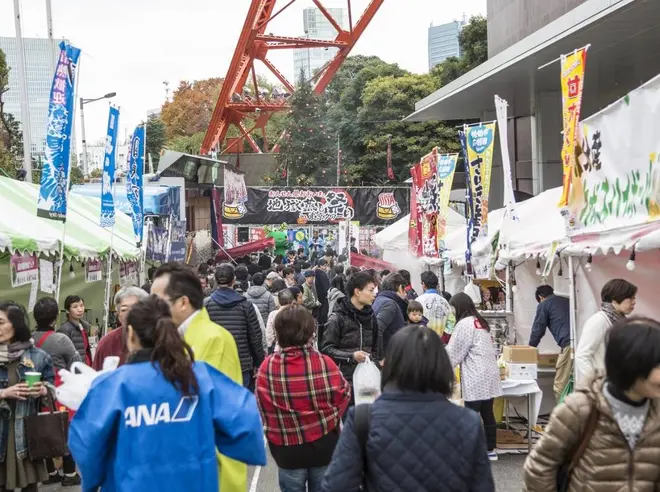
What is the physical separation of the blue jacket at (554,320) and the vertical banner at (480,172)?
2492mm

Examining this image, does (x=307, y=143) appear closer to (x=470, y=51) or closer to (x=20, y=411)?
(x=470, y=51)

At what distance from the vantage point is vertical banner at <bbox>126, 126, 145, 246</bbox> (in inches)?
509

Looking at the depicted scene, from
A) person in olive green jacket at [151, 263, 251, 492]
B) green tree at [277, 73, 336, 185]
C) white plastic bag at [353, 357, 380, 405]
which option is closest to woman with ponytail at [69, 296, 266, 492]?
person in olive green jacket at [151, 263, 251, 492]

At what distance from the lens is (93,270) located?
11.4 meters

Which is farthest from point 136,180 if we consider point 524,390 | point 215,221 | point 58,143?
point 215,221

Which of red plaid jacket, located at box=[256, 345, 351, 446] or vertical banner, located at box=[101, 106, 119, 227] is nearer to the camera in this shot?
red plaid jacket, located at box=[256, 345, 351, 446]

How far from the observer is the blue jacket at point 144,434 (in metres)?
2.92

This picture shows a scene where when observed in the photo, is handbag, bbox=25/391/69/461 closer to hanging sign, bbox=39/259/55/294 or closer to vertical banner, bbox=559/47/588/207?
hanging sign, bbox=39/259/55/294

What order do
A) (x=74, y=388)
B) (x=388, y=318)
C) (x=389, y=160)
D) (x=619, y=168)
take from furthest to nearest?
1. (x=389, y=160)
2. (x=388, y=318)
3. (x=619, y=168)
4. (x=74, y=388)

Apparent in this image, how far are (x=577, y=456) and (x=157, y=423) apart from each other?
154 cm

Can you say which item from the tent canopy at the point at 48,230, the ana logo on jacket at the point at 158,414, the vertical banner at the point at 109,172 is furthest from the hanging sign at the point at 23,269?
the ana logo on jacket at the point at 158,414

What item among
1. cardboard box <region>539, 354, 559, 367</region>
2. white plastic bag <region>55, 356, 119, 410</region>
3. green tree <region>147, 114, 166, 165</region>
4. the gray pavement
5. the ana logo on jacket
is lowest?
the gray pavement

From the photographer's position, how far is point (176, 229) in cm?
1778

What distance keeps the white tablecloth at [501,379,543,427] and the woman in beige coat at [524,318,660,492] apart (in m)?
4.95
